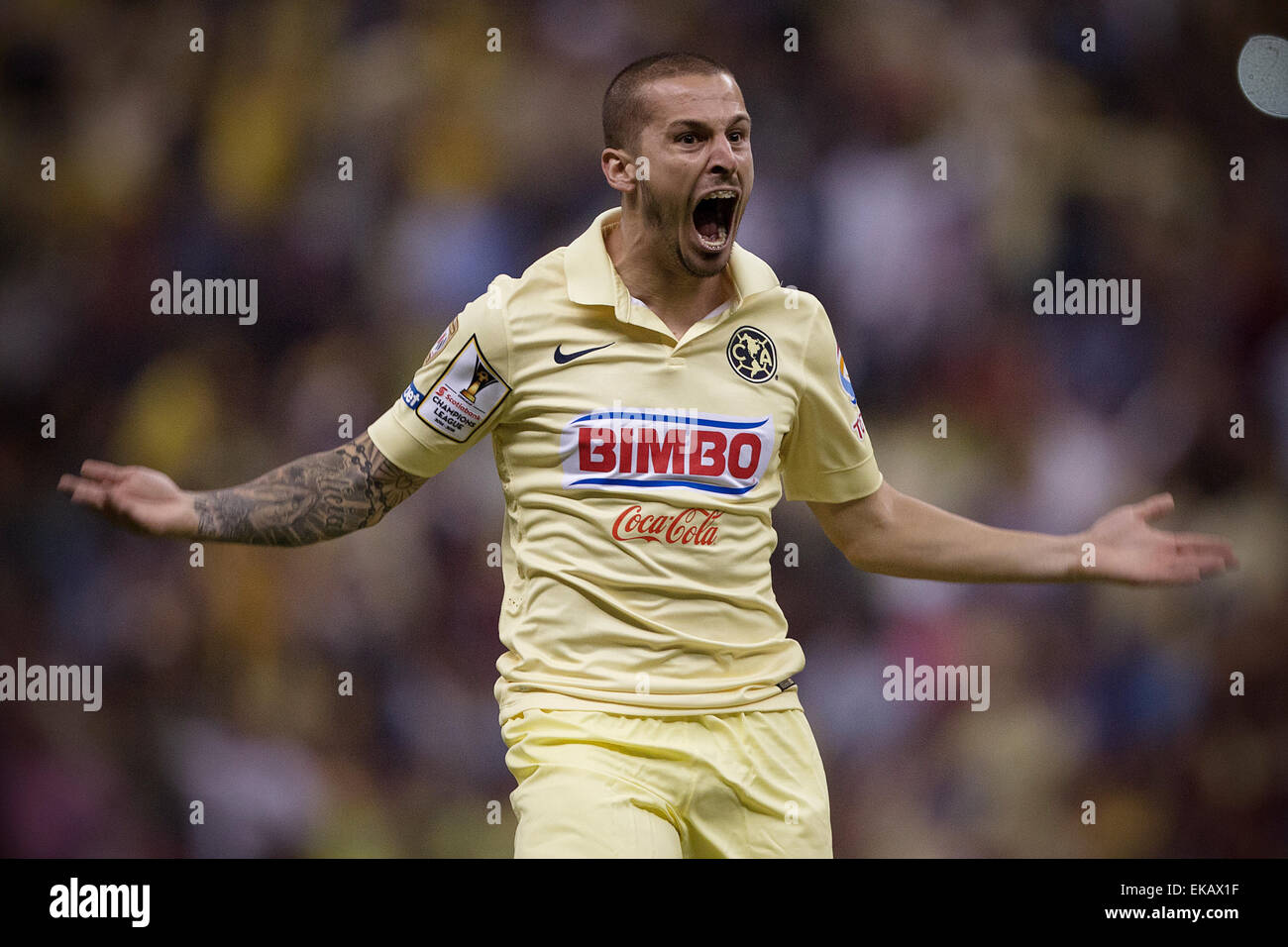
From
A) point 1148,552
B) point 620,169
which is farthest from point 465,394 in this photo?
point 1148,552

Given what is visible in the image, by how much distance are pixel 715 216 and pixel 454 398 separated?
72 cm

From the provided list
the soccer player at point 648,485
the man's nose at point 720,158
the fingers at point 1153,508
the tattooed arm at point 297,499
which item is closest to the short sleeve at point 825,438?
the soccer player at point 648,485

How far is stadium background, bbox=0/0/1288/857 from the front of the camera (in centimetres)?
500

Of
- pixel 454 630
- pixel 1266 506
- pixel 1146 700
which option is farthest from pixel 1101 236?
pixel 454 630

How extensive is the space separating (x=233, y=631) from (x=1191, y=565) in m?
3.43

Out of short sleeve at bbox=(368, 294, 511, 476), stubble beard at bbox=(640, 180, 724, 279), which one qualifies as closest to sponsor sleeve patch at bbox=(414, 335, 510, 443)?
short sleeve at bbox=(368, 294, 511, 476)

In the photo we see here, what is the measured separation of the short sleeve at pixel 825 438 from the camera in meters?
3.01

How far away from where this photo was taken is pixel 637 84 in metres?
2.98

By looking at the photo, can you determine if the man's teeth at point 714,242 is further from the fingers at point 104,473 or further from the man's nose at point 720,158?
the fingers at point 104,473

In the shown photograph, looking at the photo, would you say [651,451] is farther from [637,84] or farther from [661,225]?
[637,84]

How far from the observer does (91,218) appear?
5.14 m

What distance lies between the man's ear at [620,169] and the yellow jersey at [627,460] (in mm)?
142

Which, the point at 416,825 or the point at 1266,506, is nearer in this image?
the point at 416,825

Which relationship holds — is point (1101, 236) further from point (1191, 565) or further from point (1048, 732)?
point (1191, 565)
